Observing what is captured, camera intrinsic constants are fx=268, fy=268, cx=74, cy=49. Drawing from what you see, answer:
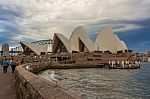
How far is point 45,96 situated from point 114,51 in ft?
247

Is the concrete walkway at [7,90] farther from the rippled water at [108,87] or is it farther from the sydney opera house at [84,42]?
the sydney opera house at [84,42]

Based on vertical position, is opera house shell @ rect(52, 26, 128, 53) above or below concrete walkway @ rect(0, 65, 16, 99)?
above

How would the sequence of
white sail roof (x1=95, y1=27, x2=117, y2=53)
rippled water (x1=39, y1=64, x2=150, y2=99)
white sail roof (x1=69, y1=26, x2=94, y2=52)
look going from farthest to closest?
white sail roof (x1=69, y1=26, x2=94, y2=52), white sail roof (x1=95, y1=27, x2=117, y2=53), rippled water (x1=39, y1=64, x2=150, y2=99)

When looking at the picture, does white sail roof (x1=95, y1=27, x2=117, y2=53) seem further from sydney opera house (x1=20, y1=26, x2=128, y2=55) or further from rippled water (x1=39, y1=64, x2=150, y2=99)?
rippled water (x1=39, y1=64, x2=150, y2=99)

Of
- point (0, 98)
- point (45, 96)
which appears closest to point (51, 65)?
point (0, 98)


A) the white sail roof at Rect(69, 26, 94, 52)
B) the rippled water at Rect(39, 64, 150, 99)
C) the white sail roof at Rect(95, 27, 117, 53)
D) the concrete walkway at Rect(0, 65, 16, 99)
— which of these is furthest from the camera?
the white sail roof at Rect(69, 26, 94, 52)

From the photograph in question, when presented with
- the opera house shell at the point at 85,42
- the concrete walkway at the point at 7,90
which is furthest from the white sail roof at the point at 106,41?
the concrete walkway at the point at 7,90

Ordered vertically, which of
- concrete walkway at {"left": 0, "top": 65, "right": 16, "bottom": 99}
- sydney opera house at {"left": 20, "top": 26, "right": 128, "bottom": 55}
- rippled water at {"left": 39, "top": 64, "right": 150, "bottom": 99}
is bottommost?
rippled water at {"left": 39, "top": 64, "right": 150, "bottom": 99}

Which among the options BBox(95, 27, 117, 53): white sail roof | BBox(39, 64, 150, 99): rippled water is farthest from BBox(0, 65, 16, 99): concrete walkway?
BBox(95, 27, 117, 53): white sail roof

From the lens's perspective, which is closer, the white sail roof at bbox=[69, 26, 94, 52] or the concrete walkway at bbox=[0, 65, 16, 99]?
the concrete walkway at bbox=[0, 65, 16, 99]

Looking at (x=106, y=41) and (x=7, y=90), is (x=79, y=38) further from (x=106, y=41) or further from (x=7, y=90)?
(x=7, y=90)

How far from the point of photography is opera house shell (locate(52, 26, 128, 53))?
72.6 metres

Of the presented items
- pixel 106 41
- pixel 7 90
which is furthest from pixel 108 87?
pixel 106 41

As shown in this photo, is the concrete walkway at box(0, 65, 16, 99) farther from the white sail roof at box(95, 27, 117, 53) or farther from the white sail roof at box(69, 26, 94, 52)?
the white sail roof at box(69, 26, 94, 52)
